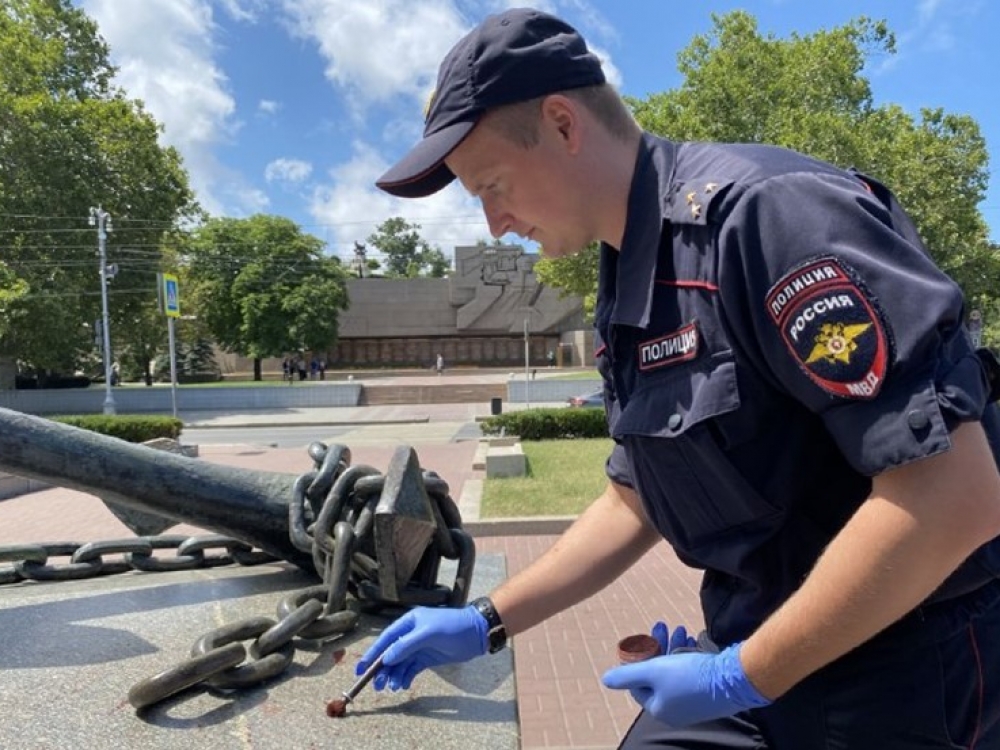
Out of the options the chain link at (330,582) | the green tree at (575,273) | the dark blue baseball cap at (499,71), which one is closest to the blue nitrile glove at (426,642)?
the chain link at (330,582)

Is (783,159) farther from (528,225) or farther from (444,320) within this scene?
(444,320)

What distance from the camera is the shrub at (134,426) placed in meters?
→ 15.0

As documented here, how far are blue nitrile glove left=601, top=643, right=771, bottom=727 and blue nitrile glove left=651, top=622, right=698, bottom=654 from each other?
18 centimetres

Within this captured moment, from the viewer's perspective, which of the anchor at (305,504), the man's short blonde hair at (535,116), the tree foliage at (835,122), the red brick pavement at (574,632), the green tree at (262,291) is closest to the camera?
the man's short blonde hair at (535,116)

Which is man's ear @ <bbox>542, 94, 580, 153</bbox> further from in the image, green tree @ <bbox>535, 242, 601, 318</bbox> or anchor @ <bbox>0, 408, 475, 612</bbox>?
green tree @ <bbox>535, 242, 601, 318</bbox>

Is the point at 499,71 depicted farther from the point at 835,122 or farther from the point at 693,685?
the point at 835,122

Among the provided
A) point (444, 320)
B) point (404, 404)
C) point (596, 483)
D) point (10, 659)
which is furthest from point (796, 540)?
point (444, 320)

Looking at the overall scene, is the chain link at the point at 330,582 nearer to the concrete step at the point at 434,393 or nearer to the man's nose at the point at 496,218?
the man's nose at the point at 496,218

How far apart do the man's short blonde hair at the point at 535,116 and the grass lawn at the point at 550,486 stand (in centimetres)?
657

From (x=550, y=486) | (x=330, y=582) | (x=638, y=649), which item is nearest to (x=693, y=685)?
(x=638, y=649)

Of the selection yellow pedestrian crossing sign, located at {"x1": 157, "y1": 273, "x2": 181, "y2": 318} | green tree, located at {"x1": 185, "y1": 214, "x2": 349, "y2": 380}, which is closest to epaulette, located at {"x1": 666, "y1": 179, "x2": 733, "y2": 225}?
yellow pedestrian crossing sign, located at {"x1": 157, "y1": 273, "x2": 181, "y2": 318}

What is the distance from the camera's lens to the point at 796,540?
3.72 ft

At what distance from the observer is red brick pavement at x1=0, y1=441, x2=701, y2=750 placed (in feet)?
11.1

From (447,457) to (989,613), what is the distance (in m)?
12.5
